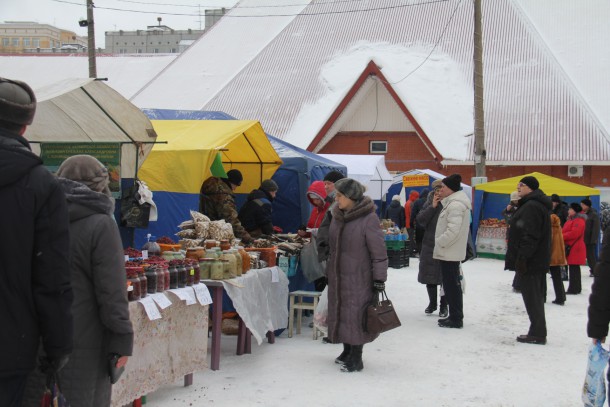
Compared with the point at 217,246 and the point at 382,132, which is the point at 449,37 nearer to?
the point at 382,132

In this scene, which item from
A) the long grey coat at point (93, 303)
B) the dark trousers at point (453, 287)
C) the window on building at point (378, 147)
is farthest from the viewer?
the window on building at point (378, 147)

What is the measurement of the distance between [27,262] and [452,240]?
23.2 ft

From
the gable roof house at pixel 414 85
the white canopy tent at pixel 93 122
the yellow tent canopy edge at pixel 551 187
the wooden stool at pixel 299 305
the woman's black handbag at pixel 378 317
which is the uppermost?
the gable roof house at pixel 414 85

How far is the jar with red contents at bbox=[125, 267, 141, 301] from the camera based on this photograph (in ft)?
17.9

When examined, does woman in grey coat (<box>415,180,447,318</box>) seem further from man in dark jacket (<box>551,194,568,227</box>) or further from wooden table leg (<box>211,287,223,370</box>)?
man in dark jacket (<box>551,194,568,227</box>)

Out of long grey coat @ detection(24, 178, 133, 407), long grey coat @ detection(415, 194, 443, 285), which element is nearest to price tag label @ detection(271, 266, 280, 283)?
long grey coat @ detection(415, 194, 443, 285)

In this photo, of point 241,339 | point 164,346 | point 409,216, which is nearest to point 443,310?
point 241,339

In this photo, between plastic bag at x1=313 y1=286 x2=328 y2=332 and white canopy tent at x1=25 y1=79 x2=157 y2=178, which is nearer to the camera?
plastic bag at x1=313 y1=286 x2=328 y2=332

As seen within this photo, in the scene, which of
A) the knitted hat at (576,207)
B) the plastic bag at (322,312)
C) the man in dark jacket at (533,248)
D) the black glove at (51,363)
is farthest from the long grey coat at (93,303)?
the knitted hat at (576,207)

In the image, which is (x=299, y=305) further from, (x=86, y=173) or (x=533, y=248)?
(x=86, y=173)

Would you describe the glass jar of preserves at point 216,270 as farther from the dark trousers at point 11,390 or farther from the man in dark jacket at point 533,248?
the dark trousers at point 11,390

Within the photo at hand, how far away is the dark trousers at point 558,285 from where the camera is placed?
12016 millimetres

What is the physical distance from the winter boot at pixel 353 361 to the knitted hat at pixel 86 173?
3856mm

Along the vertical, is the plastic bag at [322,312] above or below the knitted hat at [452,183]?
below
